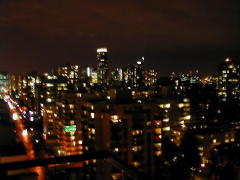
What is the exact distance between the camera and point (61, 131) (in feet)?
38.6

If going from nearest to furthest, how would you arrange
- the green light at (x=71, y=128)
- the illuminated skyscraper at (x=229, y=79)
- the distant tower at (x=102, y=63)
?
the green light at (x=71, y=128), the illuminated skyscraper at (x=229, y=79), the distant tower at (x=102, y=63)

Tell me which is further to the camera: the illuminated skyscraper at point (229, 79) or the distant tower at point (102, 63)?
the distant tower at point (102, 63)

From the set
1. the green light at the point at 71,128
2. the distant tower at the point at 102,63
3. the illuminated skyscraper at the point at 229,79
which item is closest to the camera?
the green light at the point at 71,128

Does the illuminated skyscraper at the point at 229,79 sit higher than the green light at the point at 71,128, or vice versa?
the illuminated skyscraper at the point at 229,79

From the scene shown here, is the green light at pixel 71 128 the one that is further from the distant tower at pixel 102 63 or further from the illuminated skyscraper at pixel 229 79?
the distant tower at pixel 102 63

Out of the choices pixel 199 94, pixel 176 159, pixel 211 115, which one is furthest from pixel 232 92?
pixel 176 159

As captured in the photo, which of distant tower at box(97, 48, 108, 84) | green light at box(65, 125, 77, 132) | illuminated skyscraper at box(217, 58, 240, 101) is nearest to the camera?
green light at box(65, 125, 77, 132)

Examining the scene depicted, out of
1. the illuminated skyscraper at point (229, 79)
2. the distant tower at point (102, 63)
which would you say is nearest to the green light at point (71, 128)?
the illuminated skyscraper at point (229, 79)

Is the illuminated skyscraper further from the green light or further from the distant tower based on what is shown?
the green light

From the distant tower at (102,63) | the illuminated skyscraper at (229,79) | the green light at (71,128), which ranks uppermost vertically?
the distant tower at (102,63)

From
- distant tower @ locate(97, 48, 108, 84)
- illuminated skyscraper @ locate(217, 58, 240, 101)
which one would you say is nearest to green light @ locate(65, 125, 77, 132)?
illuminated skyscraper @ locate(217, 58, 240, 101)

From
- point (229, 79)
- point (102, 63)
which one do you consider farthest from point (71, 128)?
point (102, 63)

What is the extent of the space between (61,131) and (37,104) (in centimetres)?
861

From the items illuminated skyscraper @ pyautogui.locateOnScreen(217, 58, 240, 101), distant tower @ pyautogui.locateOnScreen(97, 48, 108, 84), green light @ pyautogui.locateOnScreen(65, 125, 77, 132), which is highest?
distant tower @ pyautogui.locateOnScreen(97, 48, 108, 84)
